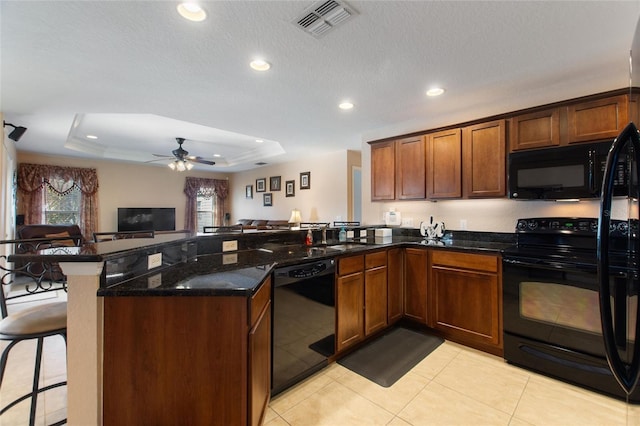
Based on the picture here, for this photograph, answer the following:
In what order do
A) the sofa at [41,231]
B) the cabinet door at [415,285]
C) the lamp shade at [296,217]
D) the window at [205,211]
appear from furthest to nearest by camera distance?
the window at [205,211]
the lamp shade at [296,217]
the sofa at [41,231]
the cabinet door at [415,285]

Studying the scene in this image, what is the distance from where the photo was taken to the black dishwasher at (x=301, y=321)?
6.18 ft

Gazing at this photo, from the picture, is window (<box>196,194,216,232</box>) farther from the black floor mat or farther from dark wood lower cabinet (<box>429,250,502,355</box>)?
dark wood lower cabinet (<box>429,250,502,355</box>)

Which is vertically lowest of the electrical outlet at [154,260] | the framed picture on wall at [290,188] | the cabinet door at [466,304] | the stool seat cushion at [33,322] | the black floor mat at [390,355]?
the black floor mat at [390,355]

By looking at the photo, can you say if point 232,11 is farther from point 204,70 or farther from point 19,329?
point 19,329

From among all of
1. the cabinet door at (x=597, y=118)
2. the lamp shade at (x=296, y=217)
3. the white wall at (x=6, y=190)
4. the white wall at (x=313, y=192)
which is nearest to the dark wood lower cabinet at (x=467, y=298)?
the cabinet door at (x=597, y=118)

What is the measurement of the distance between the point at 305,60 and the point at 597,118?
7.85ft

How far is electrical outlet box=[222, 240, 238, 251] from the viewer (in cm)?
238

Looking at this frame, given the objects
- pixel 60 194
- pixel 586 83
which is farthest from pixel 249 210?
pixel 586 83

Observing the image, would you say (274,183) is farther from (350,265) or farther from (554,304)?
(554,304)

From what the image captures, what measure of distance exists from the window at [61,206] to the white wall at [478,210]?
21.7 ft

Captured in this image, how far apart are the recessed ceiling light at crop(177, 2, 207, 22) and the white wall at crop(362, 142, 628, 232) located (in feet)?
9.08

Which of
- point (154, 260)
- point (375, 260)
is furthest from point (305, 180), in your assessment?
point (154, 260)

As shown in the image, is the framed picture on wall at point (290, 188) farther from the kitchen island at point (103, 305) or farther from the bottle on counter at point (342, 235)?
the kitchen island at point (103, 305)

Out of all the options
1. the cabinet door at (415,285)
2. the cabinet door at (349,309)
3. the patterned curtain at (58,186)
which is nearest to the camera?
the cabinet door at (349,309)
